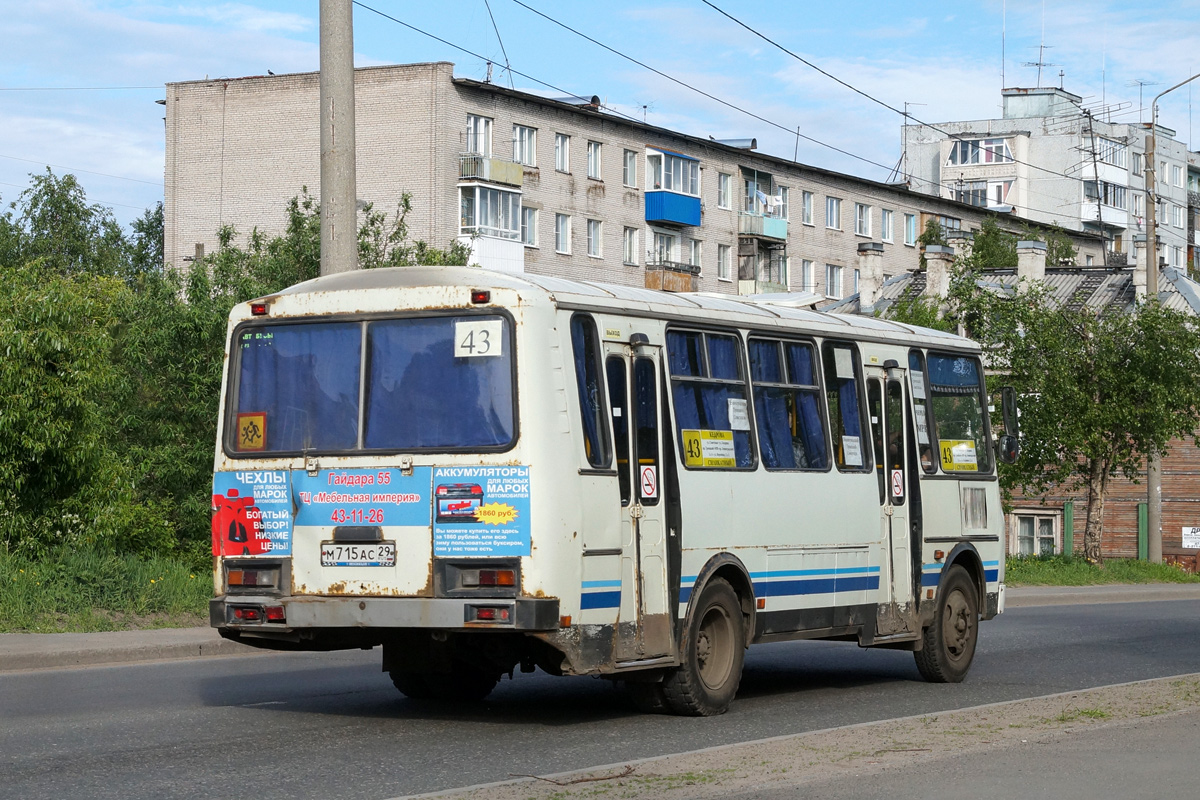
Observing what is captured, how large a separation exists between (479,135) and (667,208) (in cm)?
1027

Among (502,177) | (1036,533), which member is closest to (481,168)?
(502,177)

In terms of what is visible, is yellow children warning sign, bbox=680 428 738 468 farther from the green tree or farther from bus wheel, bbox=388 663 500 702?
the green tree

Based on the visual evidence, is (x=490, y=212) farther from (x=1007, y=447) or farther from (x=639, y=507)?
(x=639, y=507)

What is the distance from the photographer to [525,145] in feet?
201

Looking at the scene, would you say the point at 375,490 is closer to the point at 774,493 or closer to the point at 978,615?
the point at 774,493

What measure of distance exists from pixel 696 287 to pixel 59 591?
54.2 m

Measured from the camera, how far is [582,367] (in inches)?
408

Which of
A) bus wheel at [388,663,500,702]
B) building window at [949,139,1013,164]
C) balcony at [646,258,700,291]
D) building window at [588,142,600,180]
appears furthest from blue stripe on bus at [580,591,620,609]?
building window at [949,139,1013,164]

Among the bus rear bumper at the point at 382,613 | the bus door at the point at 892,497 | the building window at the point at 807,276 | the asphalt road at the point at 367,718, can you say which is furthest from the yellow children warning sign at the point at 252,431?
the building window at the point at 807,276

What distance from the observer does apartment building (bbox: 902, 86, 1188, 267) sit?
103125 mm

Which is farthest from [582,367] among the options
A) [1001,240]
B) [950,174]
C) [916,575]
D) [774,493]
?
[950,174]

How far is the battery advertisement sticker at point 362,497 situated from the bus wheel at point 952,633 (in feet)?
18.5

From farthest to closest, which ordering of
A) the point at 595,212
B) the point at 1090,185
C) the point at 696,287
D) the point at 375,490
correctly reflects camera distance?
1. the point at 1090,185
2. the point at 696,287
3. the point at 595,212
4. the point at 375,490

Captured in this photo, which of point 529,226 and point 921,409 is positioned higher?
point 529,226
